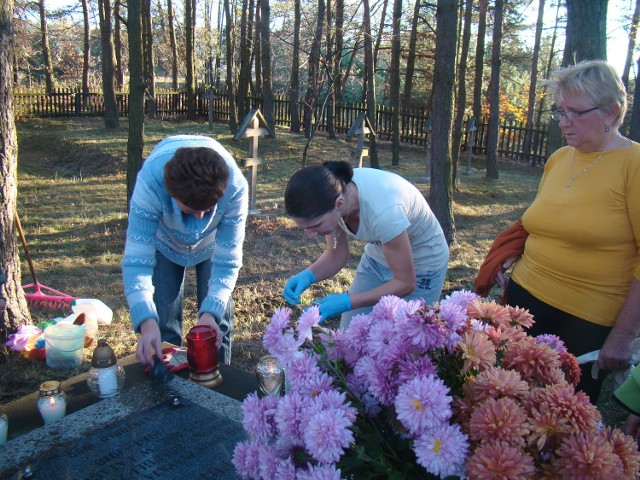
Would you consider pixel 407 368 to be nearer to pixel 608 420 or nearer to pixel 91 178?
pixel 608 420

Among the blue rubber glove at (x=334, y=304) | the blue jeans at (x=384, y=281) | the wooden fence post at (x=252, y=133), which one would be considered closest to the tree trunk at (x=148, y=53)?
the wooden fence post at (x=252, y=133)

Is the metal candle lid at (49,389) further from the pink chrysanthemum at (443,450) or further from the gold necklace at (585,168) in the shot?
the gold necklace at (585,168)

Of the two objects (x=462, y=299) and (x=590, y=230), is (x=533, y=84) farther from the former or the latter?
(x=462, y=299)

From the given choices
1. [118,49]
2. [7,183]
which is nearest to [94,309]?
[7,183]

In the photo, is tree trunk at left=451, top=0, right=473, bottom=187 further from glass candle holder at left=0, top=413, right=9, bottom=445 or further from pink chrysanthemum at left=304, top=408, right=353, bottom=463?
pink chrysanthemum at left=304, top=408, right=353, bottom=463

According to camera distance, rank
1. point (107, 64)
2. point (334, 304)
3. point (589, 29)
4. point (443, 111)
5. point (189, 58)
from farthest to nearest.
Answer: point (189, 58), point (107, 64), point (443, 111), point (589, 29), point (334, 304)

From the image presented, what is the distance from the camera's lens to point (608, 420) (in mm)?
3061

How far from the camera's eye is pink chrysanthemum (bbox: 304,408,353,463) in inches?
36.6

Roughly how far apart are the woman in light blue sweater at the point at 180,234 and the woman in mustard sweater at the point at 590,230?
1.24 metres

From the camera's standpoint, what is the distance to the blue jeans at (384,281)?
2.40 m

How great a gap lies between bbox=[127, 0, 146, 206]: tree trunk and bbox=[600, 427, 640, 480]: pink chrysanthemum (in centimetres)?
542

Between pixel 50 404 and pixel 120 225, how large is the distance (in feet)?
15.8

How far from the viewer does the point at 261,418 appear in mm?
1109

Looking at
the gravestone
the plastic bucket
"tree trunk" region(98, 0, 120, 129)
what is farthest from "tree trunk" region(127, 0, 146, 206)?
"tree trunk" region(98, 0, 120, 129)
